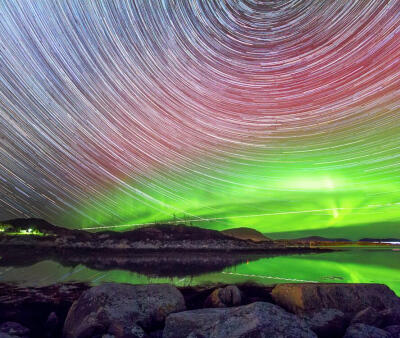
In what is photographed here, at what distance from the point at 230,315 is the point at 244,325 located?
0.48m

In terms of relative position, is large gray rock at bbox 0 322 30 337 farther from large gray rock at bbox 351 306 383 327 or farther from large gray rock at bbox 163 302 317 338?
large gray rock at bbox 351 306 383 327

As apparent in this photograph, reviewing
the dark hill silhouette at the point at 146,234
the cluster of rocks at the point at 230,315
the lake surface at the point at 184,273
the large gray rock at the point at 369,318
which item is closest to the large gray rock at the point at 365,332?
the cluster of rocks at the point at 230,315

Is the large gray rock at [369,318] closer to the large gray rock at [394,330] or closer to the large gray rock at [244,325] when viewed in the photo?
the large gray rock at [394,330]

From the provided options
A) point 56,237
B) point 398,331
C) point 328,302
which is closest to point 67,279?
point 328,302

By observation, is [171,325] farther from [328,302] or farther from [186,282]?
[186,282]

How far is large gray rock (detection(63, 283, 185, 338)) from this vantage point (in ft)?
20.3

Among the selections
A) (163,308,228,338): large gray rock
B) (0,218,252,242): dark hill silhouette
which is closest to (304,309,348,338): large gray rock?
(163,308,228,338): large gray rock

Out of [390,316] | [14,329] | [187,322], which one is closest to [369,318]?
[390,316]

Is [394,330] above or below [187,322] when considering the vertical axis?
below

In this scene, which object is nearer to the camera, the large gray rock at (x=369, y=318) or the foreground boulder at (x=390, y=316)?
the large gray rock at (x=369, y=318)

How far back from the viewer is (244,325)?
502cm

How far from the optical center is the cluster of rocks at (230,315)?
17.0 feet

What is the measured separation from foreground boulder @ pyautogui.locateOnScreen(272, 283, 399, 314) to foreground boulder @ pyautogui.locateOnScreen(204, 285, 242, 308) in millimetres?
1154

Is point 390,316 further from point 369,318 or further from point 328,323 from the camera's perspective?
point 328,323
